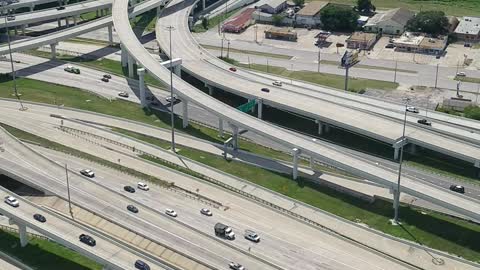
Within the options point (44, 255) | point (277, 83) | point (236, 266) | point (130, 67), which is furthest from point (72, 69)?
point (236, 266)

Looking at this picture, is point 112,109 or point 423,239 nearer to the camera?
point 423,239

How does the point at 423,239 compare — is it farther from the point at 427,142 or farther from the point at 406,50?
the point at 406,50

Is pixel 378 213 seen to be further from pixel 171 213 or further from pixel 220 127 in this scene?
pixel 220 127

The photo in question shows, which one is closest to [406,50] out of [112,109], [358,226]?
[112,109]

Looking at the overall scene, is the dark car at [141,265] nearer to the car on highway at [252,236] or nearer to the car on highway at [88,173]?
the car on highway at [252,236]

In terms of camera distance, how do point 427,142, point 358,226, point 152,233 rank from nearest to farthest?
point 152,233 < point 358,226 < point 427,142

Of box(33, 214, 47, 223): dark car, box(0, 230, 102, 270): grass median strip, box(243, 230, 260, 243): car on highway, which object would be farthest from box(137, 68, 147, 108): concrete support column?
box(243, 230, 260, 243): car on highway
